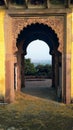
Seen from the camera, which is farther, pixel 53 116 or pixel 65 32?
pixel 65 32

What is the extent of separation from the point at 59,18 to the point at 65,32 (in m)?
0.63

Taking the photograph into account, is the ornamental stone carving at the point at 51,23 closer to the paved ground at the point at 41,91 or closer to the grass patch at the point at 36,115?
the grass patch at the point at 36,115

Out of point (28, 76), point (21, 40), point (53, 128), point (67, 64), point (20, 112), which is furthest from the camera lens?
point (28, 76)

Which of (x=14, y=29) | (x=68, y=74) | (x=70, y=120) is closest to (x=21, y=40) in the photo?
(x=14, y=29)

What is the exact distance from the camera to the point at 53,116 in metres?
9.59

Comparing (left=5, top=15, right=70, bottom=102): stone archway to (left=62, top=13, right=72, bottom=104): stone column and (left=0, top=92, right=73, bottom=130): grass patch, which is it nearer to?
(left=62, top=13, right=72, bottom=104): stone column

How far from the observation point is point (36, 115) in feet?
32.0

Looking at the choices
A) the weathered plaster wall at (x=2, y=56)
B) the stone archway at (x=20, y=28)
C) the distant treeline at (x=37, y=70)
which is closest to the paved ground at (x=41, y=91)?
the stone archway at (x=20, y=28)

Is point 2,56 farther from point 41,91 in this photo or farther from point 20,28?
point 41,91

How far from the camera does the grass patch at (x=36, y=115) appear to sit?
8469 mm

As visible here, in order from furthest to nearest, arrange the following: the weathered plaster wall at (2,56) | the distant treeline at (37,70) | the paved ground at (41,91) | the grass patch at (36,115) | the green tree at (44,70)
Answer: the green tree at (44,70) → the distant treeline at (37,70) → the paved ground at (41,91) → the weathered plaster wall at (2,56) → the grass patch at (36,115)

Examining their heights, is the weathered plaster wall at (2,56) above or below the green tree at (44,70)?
above

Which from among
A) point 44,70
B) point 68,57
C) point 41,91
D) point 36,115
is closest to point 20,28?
point 68,57

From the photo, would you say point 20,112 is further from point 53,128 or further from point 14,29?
point 14,29
